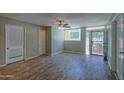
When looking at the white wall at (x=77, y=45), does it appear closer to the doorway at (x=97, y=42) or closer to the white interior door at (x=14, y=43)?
the doorway at (x=97, y=42)

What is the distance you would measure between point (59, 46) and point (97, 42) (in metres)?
2.89

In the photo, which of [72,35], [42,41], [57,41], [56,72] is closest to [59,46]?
A: [57,41]

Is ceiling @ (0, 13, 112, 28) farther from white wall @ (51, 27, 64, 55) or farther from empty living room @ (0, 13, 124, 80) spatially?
white wall @ (51, 27, 64, 55)

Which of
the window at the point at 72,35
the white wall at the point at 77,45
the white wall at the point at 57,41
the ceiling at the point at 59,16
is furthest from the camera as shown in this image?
the window at the point at 72,35

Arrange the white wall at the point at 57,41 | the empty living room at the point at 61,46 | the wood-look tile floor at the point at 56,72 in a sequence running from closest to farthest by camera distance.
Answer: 1. the empty living room at the point at 61,46
2. the wood-look tile floor at the point at 56,72
3. the white wall at the point at 57,41

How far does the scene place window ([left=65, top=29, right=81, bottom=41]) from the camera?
9.50 metres

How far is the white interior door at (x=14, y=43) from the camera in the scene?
5555mm

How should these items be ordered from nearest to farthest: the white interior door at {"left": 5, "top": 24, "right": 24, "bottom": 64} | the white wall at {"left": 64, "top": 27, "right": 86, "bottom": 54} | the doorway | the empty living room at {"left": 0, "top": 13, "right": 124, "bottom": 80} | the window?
the empty living room at {"left": 0, "top": 13, "right": 124, "bottom": 80} → the white interior door at {"left": 5, "top": 24, "right": 24, "bottom": 64} → the doorway → the white wall at {"left": 64, "top": 27, "right": 86, "bottom": 54} → the window

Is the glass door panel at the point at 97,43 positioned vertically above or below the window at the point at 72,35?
below

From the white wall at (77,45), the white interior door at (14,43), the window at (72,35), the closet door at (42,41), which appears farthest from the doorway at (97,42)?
the white interior door at (14,43)

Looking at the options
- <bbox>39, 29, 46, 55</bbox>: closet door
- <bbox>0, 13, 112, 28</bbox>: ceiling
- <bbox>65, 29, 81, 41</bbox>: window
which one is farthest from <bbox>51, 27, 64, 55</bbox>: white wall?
<bbox>0, 13, 112, 28</bbox>: ceiling

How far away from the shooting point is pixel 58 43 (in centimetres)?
948
